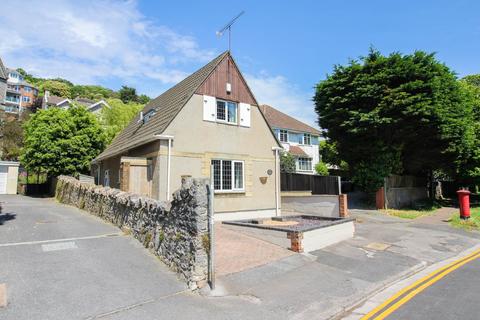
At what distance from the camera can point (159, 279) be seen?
695 cm

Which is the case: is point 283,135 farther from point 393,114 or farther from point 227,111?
point 227,111

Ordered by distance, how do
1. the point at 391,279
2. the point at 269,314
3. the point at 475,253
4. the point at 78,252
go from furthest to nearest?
the point at 475,253 → the point at 78,252 → the point at 391,279 → the point at 269,314

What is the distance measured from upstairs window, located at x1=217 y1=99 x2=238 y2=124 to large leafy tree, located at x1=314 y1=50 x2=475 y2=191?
9509 mm

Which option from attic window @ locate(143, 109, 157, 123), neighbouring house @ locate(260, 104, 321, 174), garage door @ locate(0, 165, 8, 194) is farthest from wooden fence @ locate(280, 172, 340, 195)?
garage door @ locate(0, 165, 8, 194)

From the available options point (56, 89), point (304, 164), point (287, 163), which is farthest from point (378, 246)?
point (56, 89)

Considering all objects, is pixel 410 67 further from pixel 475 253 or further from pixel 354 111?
pixel 475 253

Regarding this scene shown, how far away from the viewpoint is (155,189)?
14125 mm

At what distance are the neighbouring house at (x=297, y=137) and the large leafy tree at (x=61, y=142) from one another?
2048 cm

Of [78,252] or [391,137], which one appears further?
[391,137]

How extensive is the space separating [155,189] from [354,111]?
1524 cm

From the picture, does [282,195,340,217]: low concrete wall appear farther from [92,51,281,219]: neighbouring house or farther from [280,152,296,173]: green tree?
[280,152,296,173]: green tree

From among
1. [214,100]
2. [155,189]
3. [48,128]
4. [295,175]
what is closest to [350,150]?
[295,175]

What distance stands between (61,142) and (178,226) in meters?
26.4

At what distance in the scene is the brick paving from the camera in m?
7.83
